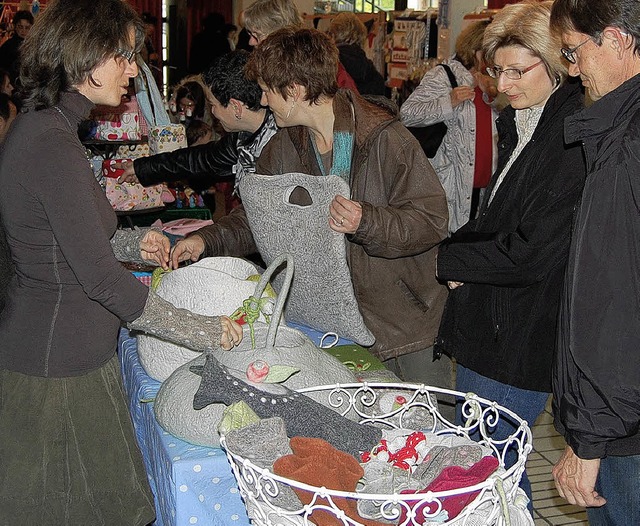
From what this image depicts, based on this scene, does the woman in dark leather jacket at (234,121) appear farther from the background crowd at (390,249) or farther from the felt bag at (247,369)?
the felt bag at (247,369)

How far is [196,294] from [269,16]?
1.80 meters

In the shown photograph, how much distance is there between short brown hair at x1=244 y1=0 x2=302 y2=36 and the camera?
3.20 m

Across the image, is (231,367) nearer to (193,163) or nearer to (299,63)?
(299,63)

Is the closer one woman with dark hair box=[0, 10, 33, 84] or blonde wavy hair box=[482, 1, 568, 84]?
blonde wavy hair box=[482, 1, 568, 84]

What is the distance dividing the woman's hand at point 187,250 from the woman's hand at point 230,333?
581mm

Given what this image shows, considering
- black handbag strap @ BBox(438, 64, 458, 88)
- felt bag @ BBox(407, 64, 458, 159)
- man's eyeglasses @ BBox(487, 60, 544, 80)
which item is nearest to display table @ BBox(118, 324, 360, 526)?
man's eyeglasses @ BBox(487, 60, 544, 80)

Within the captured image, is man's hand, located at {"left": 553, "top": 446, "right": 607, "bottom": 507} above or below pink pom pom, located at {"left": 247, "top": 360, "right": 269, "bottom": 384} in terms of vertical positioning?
below

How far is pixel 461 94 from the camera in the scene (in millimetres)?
3938

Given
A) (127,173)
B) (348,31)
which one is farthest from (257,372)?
(348,31)

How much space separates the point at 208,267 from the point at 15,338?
16.0 inches

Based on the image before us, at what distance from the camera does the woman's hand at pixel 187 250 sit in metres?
2.09

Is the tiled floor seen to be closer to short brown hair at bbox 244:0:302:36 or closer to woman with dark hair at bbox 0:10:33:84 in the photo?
short brown hair at bbox 244:0:302:36

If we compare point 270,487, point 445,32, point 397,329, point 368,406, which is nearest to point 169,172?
point 397,329

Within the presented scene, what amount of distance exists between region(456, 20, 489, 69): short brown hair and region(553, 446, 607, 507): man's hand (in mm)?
2819
